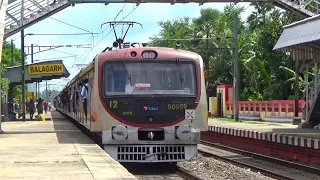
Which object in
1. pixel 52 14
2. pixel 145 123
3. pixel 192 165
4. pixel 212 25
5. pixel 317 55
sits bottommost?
pixel 192 165

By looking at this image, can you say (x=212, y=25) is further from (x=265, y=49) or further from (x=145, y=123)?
(x=145, y=123)

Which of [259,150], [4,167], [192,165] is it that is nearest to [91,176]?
[4,167]

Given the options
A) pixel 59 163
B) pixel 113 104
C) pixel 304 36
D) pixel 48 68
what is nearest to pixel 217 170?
pixel 113 104

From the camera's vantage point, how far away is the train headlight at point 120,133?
12.5m

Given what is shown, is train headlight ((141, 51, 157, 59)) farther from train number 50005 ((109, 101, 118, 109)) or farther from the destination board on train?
the destination board on train

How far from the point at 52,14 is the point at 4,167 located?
15539 mm

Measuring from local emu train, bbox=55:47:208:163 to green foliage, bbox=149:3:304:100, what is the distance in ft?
80.4

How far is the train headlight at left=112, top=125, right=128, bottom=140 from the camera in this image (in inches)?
490

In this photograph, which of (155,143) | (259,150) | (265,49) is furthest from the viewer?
(265,49)

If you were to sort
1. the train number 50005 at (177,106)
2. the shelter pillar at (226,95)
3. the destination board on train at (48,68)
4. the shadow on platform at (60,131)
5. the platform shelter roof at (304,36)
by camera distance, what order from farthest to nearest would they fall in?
the shelter pillar at (226,95) < the destination board on train at (48,68) < the platform shelter roof at (304,36) < the shadow on platform at (60,131) < the train number 50005 at (177,106)

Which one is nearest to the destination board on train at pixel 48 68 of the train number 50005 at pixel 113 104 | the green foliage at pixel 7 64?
the green foliage at pixel 7 64

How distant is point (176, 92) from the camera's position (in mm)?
12906

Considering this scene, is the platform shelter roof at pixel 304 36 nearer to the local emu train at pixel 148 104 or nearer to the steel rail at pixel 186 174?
the local emu train at pixel 148 104

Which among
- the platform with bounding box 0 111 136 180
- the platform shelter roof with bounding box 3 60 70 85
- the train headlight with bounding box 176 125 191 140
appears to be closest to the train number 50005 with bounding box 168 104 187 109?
the train headlight with bounding box 176 125 191 140
